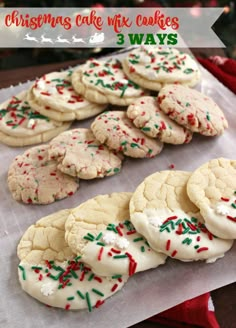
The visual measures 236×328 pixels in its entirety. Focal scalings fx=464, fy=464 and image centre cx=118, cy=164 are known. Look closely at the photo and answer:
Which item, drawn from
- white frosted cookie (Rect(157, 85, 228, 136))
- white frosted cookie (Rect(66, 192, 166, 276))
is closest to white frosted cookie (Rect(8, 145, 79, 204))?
white frosted cookie (Rect(66, 192, 166, 276))

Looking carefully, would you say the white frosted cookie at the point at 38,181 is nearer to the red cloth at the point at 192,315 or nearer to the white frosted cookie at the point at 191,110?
the white frosted cookie at the point at 191,110

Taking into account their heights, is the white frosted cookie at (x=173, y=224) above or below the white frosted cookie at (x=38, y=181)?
above

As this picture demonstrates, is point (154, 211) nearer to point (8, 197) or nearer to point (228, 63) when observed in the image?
point (8, 197)

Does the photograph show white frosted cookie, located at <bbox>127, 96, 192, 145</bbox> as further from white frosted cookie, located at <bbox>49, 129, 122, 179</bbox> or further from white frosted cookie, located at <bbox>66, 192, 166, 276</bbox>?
white frosted cookie, located at <bbox>66, 192, 166, 276</bbox>

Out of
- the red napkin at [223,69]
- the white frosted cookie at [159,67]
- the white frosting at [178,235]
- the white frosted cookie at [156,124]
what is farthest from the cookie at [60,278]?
the red napkin at [223,69]

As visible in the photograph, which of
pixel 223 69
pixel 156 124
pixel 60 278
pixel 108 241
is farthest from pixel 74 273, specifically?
pixel 223 69

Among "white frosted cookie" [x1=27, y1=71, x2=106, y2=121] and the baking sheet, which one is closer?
the baking sheet

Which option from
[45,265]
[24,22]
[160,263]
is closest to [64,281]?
[45,265]
